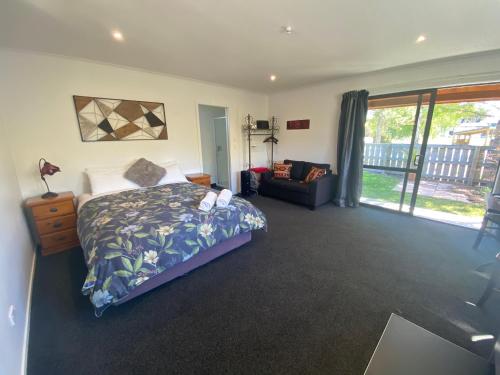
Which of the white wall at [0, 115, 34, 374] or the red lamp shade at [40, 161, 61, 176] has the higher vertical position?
the red lamp shade at [40, 161, 61, 176]

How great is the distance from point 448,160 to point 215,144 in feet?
16.5

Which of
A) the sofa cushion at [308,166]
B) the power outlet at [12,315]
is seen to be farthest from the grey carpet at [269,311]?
the sofa cushion at [308,166]

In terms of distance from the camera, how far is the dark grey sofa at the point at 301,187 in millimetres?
Result: 4059

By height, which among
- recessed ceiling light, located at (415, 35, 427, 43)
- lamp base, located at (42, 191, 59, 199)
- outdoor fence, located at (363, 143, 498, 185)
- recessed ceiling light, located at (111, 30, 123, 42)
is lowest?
lamp base, located at (42, 191, 59, 199)

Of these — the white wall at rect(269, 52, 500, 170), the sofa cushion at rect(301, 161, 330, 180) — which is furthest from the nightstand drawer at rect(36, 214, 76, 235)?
the white wall at rect(269, 52, 500, 170)

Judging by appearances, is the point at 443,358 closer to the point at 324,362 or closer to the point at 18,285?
the point at 324,362

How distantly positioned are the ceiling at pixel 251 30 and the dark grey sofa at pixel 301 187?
2.04m

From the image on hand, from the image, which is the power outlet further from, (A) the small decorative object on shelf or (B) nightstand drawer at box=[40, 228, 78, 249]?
(A) the small decorative object on shelf

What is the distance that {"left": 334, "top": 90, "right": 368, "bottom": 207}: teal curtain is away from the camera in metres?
3.90

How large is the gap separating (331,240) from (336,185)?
1.86 meters

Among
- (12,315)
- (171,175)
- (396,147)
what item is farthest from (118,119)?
(396,147)

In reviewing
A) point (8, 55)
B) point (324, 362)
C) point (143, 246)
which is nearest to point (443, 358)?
point (324, 362)

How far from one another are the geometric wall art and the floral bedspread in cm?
A: 110

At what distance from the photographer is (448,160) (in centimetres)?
384
